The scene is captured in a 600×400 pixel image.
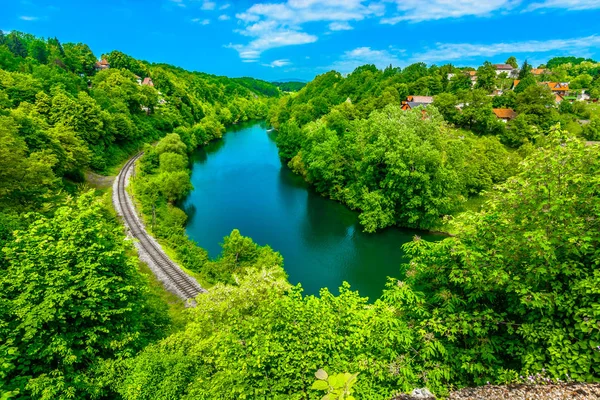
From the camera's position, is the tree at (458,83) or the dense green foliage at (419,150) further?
the tree at (458,83)

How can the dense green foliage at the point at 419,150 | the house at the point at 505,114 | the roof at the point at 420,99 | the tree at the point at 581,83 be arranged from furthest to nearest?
the tree at the point at 581,83
the roof at the point at 420,99
the house at the point at 505,114
the dense green foliage at the point at 419,150

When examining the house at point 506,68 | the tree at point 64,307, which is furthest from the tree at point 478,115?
the house at point 506,68

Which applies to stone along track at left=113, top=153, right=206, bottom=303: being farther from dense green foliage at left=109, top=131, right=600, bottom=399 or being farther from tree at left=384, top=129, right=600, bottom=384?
tree at left=384, top=129, right=600, bottom=384

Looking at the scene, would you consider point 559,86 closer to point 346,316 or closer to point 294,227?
point 294,227

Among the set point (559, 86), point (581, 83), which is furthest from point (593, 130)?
point (581, 83)

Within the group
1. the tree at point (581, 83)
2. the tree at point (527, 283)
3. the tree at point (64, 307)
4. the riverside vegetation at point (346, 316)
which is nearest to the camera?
the tree at point (527, 283)

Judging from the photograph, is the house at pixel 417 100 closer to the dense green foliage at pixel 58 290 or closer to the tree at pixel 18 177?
the dense green foliage at pixel 58 290
